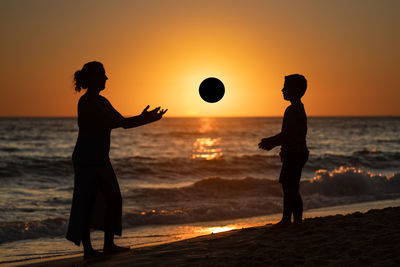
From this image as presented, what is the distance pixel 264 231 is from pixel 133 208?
604 cm

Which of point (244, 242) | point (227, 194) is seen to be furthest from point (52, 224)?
point (227, 194)

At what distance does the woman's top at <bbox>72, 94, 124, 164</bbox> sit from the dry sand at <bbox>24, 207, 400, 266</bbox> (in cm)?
113

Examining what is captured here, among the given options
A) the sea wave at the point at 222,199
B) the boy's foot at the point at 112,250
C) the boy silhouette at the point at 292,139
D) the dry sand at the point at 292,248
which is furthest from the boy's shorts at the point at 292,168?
the sea wave at the point at 222,199

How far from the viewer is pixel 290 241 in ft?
16.3

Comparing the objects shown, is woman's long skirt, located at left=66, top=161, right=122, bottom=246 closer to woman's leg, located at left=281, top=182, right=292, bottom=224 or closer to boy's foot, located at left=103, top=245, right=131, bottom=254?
boy's foot, located at left=103, top=245, right=131, bottom=254

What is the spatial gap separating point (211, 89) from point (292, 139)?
5.25 feet

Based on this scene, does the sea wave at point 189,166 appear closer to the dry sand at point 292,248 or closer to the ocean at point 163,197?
the ocean at point 163,197

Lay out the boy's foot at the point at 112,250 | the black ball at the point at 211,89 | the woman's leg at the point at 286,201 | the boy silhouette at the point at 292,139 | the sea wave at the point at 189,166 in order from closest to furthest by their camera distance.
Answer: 1. the boy's foot at the point at 112,250
2. the boy silhouette at the point at 292,139
3. the woman's leg at the point at 286,201
4. the black ball at the point at 211,89
5. the sea wave at the point at 189,166

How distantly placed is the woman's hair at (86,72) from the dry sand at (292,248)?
1910 mm

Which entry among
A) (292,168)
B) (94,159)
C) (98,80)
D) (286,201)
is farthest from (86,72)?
(286,201)

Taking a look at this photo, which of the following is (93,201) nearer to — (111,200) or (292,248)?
(111,200)

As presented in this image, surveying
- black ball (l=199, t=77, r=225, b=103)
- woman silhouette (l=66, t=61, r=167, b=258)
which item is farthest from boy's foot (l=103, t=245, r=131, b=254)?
black ball (l=199, t=77, r=225, b=103)

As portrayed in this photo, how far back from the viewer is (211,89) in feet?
21.3

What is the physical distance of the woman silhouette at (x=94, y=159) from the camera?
480cm
